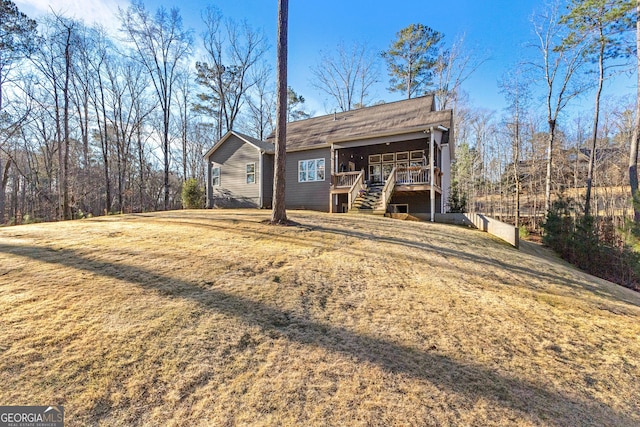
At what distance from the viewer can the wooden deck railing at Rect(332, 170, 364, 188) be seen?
13961 mm

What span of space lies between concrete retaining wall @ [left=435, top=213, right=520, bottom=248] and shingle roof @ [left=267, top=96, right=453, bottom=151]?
4550 mm

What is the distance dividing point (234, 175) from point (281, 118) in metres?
10.1

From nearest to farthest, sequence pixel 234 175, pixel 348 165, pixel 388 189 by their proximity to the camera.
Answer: pixel 388 189 → pixel 348 165 → pixel 234 175

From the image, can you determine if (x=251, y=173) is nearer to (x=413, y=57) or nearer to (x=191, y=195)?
(x=191, y=195)

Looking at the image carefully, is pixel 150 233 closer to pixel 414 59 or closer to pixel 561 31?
pixel 561 31

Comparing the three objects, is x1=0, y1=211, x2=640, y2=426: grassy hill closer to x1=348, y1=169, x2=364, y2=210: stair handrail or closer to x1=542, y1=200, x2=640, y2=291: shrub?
x1=542, y1=200, x2=640, y2=291: shrub

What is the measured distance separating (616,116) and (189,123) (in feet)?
120

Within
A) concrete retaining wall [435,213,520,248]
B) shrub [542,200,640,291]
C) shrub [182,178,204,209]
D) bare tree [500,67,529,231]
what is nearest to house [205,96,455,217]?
concrete retaining wall [435,213,520,248]

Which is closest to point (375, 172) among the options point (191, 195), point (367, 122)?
point (367, 122)

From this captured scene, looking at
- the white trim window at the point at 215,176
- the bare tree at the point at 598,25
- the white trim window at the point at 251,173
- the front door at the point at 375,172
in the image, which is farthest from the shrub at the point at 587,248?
the white trim window at the point at 215,176

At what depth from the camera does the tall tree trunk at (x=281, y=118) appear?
7969 mm

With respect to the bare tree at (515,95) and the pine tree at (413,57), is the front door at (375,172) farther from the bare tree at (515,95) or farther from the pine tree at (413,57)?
the pine tree at (413,57)

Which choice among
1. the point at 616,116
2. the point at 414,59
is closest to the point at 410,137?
the point at 414,59

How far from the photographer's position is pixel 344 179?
14.3 metres
